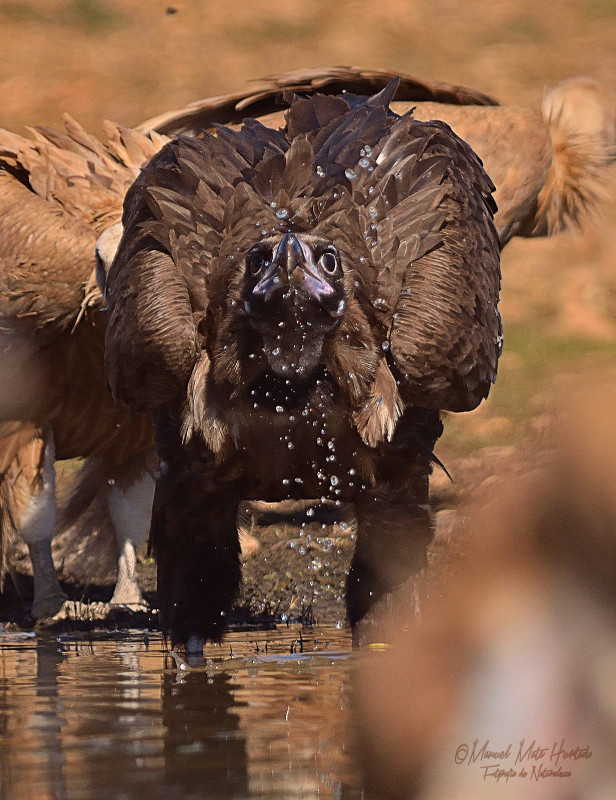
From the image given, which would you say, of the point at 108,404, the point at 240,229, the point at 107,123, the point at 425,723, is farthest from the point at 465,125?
the point at 425,723

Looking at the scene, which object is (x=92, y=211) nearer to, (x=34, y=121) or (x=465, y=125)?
(x=465, y=125)

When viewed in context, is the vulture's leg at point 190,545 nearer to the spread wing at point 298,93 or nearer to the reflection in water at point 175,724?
the reflection in water at point 175,724

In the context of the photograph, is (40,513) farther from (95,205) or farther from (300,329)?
(300,329)

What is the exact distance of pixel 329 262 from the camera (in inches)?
165

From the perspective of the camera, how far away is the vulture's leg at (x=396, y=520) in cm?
466

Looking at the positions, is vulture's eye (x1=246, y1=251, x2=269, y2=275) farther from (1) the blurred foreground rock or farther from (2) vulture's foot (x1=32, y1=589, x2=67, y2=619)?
(2) vulture's foot (x1=32, y1=589, x2=67, y2=619)

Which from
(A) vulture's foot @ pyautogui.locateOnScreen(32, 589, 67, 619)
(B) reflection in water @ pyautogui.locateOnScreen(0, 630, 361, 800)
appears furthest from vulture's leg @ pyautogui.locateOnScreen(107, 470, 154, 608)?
(B) reflection in water @ pyautogui.locateOnScreen(0, 630, 361, 800)

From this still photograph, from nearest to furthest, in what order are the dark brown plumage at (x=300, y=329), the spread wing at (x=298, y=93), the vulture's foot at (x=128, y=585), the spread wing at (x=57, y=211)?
the dark brown plumage at (x=300, y=329)
the spread wing at (x=57, y=211)
the spread wing at (x=298, y=93)
the vulture's foot at (x=128, y=585)

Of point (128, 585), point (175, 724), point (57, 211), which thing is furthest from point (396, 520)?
point (57, 211)

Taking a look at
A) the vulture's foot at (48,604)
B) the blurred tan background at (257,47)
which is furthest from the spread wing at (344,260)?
the blurred tan background at (257,47)

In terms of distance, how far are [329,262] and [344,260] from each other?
0.16 metres

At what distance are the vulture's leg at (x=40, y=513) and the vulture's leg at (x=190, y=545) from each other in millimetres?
1334

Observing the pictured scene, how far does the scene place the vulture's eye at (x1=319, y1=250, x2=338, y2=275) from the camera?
416 centimetres

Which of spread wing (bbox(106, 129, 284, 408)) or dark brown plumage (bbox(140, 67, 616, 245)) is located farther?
dark brown plumage (bbox(140, 67, 616, 245))
